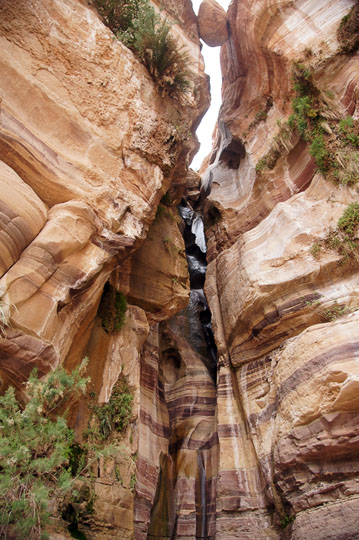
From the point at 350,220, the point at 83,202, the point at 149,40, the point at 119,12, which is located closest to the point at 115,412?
the point at 83,202

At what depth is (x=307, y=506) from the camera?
8328 millimetres

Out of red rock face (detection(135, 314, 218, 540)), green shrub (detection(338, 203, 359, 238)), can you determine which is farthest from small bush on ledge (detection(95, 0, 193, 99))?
red rock face (detection(135, 314, 218, 540))

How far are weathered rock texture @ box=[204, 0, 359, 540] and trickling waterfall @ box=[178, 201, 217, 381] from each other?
Result: 2202 mm

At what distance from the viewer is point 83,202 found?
26.1 ft

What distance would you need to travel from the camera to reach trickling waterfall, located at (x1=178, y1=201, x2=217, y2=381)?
15797 millimetres

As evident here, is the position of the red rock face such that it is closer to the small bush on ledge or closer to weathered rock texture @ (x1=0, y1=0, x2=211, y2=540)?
weathered rock texture @ (x1=0, y1=0, x2=211, y2=540)

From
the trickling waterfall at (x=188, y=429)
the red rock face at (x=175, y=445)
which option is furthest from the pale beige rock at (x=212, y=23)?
the red rock face at (x=175, y=445)

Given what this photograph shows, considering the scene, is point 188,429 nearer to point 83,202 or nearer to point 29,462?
point 29,462

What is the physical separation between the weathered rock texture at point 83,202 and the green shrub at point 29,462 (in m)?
0.85

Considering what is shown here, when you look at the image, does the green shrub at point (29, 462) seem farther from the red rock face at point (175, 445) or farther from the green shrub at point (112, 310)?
the red rock face at point (175, 445)

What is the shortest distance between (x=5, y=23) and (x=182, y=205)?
1271 cm

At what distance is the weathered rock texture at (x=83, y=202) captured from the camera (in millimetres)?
6746

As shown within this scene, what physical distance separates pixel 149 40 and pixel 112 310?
7231 millimetres

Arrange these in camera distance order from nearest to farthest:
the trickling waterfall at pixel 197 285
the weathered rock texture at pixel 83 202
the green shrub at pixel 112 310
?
the weathered rock texture at pixel 83 202 → the green shrub at pixel 112 310 → the trickling waterfall at pixel 197 285
